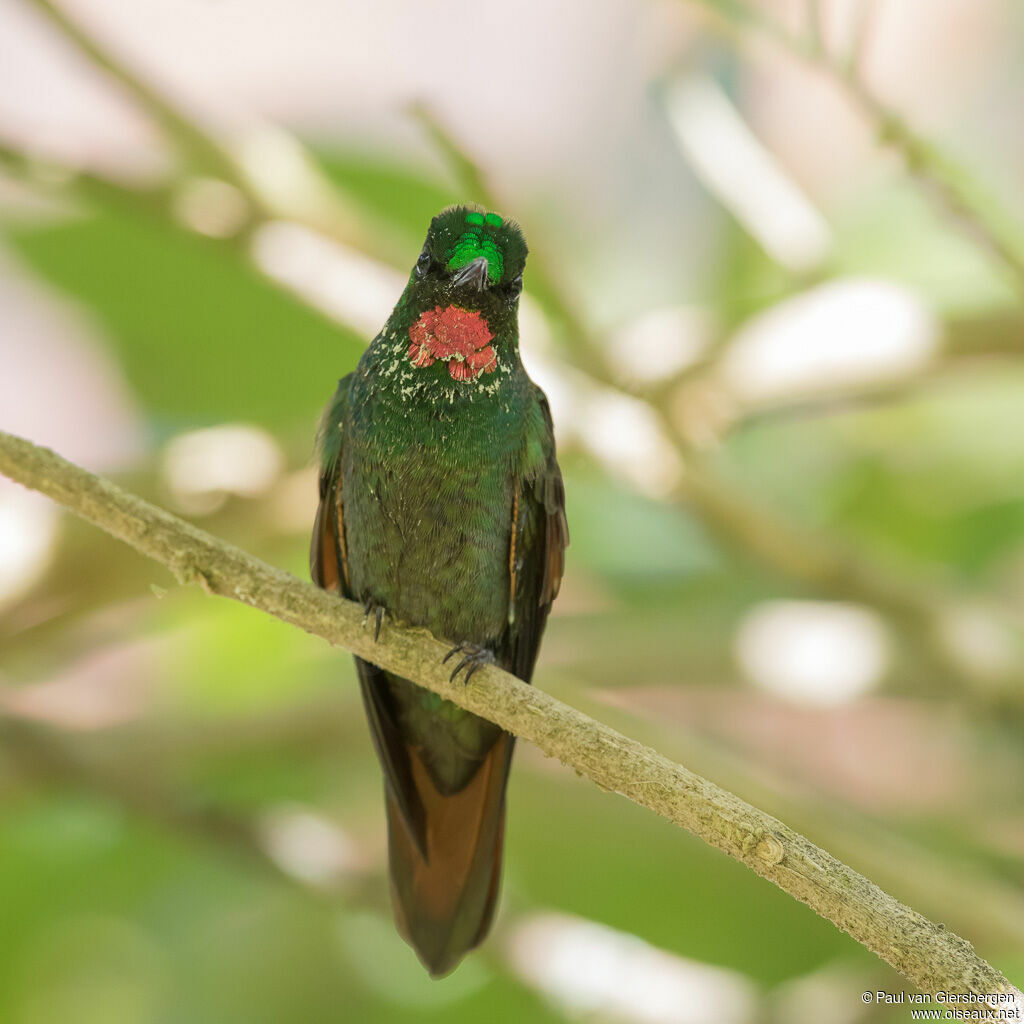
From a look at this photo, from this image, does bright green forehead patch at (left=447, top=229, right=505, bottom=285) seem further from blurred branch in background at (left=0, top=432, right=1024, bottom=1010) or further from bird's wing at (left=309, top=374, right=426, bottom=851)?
blurred branch in background at (left=0, top=432, right=1024, bottom=1010)

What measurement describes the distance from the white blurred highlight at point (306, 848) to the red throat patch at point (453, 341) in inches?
91.2

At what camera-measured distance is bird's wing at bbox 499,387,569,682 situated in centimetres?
357

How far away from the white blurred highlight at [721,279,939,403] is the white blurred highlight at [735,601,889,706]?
93 cm

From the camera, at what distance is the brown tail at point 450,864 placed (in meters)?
3.79

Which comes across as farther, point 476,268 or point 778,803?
point 778,803

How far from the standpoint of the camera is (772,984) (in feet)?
19.5

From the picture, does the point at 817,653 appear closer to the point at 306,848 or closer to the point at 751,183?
the point at 751,183

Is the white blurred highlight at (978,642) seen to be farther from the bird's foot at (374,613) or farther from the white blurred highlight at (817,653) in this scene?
the bird's foot at (374,613)

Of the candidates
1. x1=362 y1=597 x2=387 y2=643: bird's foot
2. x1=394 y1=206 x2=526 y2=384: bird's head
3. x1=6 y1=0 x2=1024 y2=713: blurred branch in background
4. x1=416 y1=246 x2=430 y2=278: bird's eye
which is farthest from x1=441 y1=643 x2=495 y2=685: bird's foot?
x1=6 y1=0 x2=1024 y2=713: blurred branch in background

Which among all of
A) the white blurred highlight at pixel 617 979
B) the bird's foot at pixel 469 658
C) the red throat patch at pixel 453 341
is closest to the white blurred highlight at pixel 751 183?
the red throat patch at pixel 453 341

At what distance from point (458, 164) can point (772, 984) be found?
13.5 ft

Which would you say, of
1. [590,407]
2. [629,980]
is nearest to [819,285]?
[590,407]

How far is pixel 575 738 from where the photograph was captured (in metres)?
2.62

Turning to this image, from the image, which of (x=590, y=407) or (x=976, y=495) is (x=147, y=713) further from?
(x=976, y=495)
